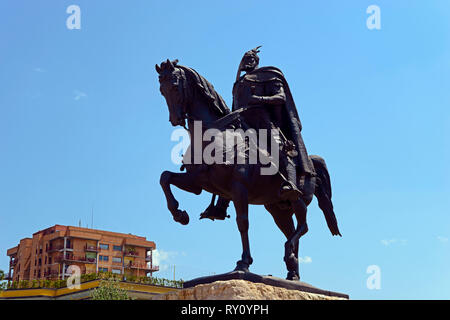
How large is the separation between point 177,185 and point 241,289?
6.45 feet

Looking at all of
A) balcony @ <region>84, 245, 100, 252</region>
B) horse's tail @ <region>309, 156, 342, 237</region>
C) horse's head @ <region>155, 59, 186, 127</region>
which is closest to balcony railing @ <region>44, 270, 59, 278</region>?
balcony @ <region>84, 245, 100, 252</region>

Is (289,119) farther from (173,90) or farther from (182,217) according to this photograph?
(182,217)

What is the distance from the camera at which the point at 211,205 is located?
28.8 ft

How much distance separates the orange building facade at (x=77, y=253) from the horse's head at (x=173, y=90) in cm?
6376

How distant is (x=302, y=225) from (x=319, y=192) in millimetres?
1213

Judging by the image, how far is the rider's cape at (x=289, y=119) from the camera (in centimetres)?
920

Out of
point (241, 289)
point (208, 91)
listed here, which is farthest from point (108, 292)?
point (241, 289)

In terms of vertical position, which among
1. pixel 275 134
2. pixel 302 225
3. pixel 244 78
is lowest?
pixel 302 225

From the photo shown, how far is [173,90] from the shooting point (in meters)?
8.10

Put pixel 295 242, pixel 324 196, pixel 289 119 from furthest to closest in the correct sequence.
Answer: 1. pixel 324 196
2. pixel 289 119
3. pixel 295 242

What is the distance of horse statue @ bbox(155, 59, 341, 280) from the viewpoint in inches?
313

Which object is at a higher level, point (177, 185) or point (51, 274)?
point (51, 274)
